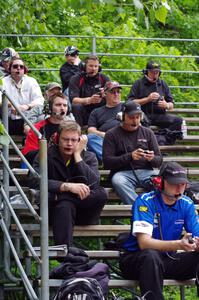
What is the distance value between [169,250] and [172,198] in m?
0.51

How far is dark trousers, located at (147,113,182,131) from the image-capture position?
14.9m

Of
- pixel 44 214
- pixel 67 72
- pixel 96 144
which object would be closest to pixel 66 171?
pixel 44 214

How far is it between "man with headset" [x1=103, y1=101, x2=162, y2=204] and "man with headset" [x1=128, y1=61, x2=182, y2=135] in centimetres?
254

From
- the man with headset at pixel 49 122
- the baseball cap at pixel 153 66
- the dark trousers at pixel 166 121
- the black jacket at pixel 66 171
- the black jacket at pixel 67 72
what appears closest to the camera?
the black jacket at pixel 66 171

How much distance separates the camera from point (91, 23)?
22328 mm

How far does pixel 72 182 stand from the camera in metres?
10.9

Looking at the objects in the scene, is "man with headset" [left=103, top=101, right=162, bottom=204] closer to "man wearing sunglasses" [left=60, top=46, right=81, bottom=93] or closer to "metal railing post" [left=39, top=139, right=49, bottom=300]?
"metal railing post" [left=39, top=139, right=49, bottom=300]

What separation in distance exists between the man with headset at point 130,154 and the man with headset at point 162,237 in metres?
1.74

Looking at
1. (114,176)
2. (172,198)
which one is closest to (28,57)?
(114,176)

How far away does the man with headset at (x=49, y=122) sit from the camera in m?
12.0

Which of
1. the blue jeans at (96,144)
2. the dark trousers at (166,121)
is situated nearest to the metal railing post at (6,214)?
the blue jeans at (96,144)

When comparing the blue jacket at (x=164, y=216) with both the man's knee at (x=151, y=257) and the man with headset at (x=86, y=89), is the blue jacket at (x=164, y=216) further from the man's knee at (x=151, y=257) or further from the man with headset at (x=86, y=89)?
the man with headset at (x=86, y=89)

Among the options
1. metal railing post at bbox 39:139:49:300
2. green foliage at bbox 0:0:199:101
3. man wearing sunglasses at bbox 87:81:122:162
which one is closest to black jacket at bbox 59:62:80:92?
green foliage at bbox 0:0:199:101

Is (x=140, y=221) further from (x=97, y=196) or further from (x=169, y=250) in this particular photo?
(x=97, y=196)
